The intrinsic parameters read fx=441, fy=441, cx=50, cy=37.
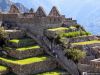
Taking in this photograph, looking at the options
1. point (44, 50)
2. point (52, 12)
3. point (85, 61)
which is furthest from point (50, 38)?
point (52, 12)

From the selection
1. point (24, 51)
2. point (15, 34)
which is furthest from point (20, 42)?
point (15, 34)

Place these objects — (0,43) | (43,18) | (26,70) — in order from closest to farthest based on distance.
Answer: (26,70) < (0,43) < (43,18)

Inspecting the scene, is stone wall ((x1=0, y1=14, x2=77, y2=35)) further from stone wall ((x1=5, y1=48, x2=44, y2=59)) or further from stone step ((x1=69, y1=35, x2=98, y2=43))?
stone wall ((x1=5, y1=48, x2=44, y2=59))

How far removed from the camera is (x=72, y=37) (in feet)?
200

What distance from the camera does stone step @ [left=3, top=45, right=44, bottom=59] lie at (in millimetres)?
55062

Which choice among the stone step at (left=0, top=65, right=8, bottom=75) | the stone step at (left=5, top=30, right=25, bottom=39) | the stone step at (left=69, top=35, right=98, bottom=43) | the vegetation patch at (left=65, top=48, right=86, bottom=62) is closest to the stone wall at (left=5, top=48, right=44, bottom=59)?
the stone step at (left=0, top=65, right=8, bottom=75)

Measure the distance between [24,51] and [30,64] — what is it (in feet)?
9.53

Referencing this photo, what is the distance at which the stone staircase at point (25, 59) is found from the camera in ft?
173

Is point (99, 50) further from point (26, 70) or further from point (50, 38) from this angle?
point (26, 70)

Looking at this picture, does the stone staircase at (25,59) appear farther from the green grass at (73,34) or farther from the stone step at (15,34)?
the green grass at (73,34)

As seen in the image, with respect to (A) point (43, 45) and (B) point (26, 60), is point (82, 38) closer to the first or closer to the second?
(A) point (43, 45)

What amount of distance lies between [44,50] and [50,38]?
217 cm

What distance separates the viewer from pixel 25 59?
55.0 metres

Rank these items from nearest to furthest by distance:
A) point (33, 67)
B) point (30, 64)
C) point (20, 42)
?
point (30, 64) → point (33, 67) → point (20, 42)
